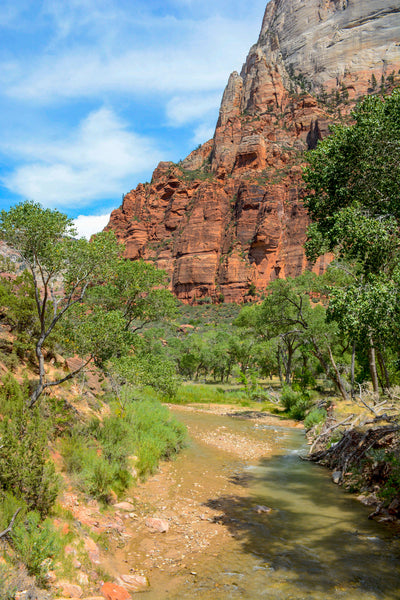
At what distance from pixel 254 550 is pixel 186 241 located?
12055cm

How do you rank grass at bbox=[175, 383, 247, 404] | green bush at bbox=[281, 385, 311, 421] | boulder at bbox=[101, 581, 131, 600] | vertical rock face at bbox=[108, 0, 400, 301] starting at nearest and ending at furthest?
boulder at bbox=[101, 581, 131, 600] < green bush at bbox=[281, 385, 311, 421] < grass at bbox=[175, 383, 247, 404] < vertical rock face at bbox=[108, 0, 400, 301]

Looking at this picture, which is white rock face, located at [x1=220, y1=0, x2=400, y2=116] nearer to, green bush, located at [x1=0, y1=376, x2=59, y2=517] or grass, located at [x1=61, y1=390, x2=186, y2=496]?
grass, located at [x1=61, y1=390, x2=186, y2=496]

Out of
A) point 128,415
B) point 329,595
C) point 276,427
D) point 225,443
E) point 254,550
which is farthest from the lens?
point 276,427

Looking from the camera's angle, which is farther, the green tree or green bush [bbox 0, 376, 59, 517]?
the green tree

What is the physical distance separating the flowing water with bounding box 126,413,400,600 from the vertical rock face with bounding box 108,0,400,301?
98878 mm

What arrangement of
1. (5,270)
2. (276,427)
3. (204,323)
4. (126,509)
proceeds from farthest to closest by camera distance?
1. (204,323)
2. (276,427)
3. (5,270)
4. (126,509)

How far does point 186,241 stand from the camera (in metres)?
125

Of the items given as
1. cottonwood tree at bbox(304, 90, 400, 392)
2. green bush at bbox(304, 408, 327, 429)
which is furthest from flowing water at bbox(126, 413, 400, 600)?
green bush at bbox(304, 408, 327, 429)

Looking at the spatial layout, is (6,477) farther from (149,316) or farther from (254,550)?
(149,316)

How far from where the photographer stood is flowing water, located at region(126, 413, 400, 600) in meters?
6.00

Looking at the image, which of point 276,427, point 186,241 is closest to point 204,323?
point 186,241

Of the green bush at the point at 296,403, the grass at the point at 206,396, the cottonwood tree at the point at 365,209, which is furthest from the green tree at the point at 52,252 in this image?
the grass at the point at 206,396

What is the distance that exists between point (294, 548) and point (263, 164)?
422 ft

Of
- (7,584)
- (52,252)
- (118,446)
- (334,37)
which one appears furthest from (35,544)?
(334,37)
